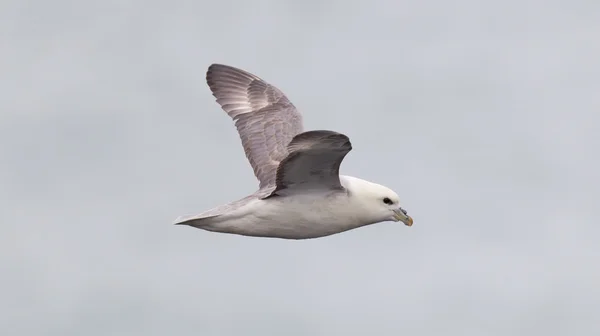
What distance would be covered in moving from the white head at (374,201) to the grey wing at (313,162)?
244 millimetres

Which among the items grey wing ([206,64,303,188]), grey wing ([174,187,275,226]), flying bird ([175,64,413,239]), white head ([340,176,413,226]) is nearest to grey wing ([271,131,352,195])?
flying bird ([175,64,413,239])

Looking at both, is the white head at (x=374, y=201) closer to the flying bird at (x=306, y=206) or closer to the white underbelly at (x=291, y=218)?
the flying bird at (x=306, y=206)

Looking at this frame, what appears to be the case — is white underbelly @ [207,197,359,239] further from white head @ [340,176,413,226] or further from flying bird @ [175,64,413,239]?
white head @ [340,176,413,226]

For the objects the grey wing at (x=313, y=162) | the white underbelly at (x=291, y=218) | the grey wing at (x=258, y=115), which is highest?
the grey wing at (x=258, y=115)

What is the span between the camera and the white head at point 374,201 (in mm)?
18984

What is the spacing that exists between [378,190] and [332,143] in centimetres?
183

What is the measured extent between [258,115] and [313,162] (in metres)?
4.04

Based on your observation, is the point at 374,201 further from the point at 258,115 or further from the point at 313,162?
the point at 258,115

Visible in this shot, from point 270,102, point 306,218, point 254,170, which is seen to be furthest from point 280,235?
point 270,102

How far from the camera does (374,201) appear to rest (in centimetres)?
1906

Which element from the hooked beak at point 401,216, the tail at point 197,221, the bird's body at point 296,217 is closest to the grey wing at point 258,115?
the bird's body at point 296,217

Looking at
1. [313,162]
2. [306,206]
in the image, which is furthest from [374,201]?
[313,162]

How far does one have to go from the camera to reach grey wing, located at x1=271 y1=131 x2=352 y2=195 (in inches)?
680

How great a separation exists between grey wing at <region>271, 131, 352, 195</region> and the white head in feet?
0.80
